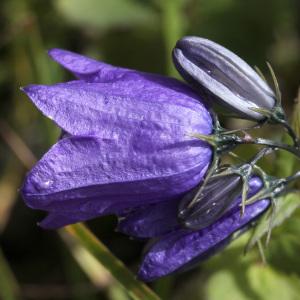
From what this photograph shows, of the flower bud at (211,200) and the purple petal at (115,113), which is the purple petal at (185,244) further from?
the purple petal at (115,113)

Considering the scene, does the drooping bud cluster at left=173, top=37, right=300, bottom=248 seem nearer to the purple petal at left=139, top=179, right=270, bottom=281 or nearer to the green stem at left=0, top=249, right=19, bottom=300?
the purple petal at left=139, top=179, right=270, bottom=281

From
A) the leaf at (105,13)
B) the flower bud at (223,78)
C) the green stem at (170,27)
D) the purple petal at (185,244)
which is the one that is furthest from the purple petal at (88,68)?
the leaf at (105,13)

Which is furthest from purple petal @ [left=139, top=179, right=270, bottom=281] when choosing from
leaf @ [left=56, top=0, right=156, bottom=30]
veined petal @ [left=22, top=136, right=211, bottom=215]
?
leaf @ [left=56, top=0, right=156, bottom=30]

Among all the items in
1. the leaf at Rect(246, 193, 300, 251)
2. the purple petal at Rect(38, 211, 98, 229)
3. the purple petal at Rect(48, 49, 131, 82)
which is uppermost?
the purple petal at Rect(48, 49, 131, 82)

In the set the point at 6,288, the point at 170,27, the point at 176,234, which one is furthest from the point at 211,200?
the point at 170,27

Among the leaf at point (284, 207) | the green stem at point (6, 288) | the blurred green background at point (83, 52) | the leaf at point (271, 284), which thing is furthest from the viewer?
the blurred green background at point (83, 52)

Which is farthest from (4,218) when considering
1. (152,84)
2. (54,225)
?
(152,84)
